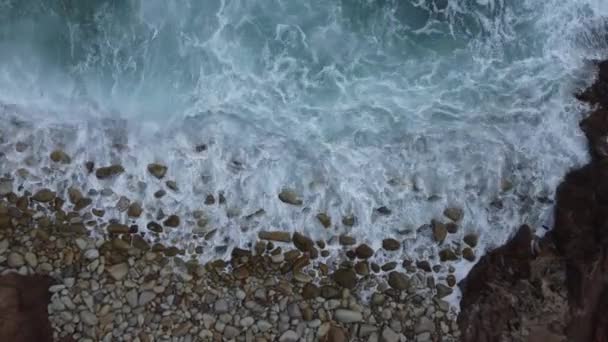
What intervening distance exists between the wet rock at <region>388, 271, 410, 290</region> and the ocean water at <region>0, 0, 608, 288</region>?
1.67 feet

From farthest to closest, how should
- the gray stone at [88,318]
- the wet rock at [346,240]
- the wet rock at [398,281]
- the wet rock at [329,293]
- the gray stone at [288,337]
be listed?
the wet rock at [346,240] → the wet rock at [398,281] → the wet rock at [329,293] → the gray stone at [288,337] → the gray stone at [88,318]

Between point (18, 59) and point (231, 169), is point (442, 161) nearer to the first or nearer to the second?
point (231, 169)

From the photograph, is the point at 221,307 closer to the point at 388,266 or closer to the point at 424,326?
the point at 388,266

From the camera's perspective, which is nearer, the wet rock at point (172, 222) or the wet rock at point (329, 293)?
the wet rock at point (329, 293)

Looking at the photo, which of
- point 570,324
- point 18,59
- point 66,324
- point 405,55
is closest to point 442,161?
point 405,55

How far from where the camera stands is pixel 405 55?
10766mm

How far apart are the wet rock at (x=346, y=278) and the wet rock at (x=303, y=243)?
0.57 metres

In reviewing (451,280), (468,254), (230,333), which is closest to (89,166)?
(230,333)

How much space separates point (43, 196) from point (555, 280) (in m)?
7.83

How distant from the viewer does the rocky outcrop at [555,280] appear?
8.08 metres

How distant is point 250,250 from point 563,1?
779 centimetres

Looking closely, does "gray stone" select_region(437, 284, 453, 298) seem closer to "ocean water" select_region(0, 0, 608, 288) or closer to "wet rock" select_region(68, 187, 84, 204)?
"ocean water" select_region(0, 0, 608, 288)

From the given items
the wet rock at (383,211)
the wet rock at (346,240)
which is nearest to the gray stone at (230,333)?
the wet rock at (346,240)

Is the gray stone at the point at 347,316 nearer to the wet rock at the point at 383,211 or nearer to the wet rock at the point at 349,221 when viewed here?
the wet rock at the point at 349,221
